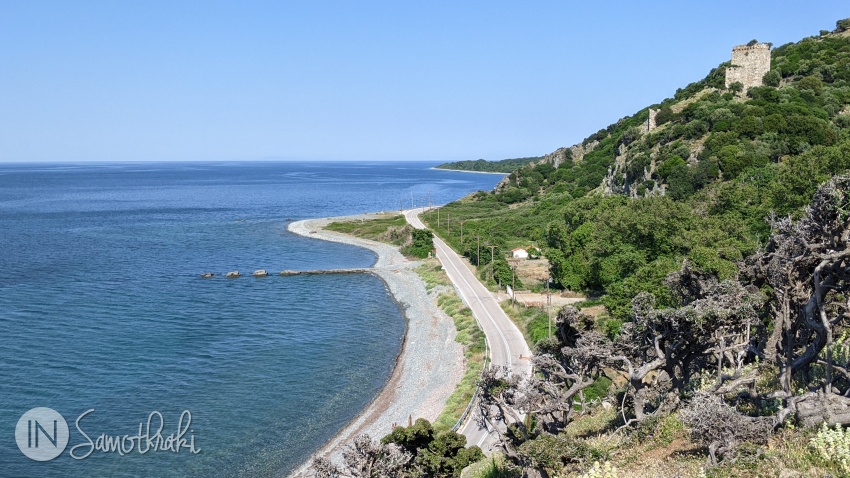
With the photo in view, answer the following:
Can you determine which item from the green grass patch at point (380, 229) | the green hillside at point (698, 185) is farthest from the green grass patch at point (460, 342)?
the green grass patch at point (380, 229)

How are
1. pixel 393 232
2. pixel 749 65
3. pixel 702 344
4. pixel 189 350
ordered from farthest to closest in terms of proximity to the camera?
pixel 393 232 < pixel 749 65 < pixel 189 350 < pixel 702 344

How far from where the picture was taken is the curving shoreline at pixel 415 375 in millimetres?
35875

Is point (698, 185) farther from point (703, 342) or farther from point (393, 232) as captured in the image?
point (393, 232)

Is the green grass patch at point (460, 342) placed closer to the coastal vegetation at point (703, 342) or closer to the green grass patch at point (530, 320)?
the green grass patch at point (530, 320)

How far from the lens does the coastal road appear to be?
1220 inches

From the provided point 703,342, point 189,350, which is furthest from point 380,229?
point 703,342

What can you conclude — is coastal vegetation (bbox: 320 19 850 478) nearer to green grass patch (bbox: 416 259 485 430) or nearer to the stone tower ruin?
green grass patch (bbox: 416 259 485 430)

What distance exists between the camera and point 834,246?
1491 cm

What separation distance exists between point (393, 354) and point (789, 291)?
3636cm

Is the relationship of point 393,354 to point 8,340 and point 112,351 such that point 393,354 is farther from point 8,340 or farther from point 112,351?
point 8,340

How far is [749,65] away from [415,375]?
8142cm

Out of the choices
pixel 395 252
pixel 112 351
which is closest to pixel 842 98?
pixel 395 252

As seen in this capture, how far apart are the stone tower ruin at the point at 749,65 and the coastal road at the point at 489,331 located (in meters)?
53.5

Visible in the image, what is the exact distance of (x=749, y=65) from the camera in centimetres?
9788
